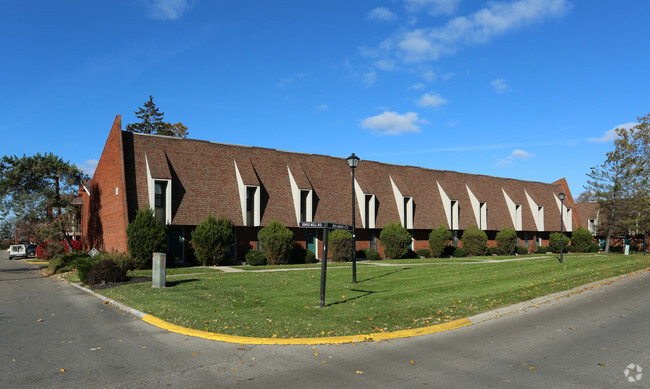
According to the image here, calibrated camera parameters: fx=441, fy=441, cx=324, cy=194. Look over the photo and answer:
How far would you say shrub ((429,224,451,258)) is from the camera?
37438 mm

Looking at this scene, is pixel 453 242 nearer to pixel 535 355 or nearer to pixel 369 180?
pixel 369 180

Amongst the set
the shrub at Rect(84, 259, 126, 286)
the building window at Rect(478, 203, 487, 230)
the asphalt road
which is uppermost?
the building window at Rect(478, 203, 487, 230)

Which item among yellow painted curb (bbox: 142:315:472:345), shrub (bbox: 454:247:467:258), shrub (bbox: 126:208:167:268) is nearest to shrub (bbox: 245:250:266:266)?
shrub (bbox: 126:208:167:268)

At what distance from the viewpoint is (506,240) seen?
41656 mm

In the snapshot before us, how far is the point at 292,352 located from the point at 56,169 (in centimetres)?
3251

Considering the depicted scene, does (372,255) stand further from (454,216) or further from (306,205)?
(454,216)

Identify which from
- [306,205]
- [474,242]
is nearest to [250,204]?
[306,205]

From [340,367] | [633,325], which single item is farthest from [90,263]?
[633,325]

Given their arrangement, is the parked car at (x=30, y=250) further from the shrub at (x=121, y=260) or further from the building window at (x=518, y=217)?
the building window at (x=518, y=217)

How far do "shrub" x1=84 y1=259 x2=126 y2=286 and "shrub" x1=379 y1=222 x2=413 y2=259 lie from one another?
2104 centimetres

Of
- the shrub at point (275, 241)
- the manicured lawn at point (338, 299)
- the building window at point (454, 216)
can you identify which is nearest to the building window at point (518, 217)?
the building window at point (454, 216)

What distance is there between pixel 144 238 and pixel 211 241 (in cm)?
392

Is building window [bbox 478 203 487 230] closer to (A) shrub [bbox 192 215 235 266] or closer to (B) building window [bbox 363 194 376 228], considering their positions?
(B) building window [bbox 363 194 376 228]

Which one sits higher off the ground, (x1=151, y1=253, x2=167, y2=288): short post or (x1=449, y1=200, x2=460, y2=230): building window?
(x1=449, y1=200, x2=460, y2=230): building window
